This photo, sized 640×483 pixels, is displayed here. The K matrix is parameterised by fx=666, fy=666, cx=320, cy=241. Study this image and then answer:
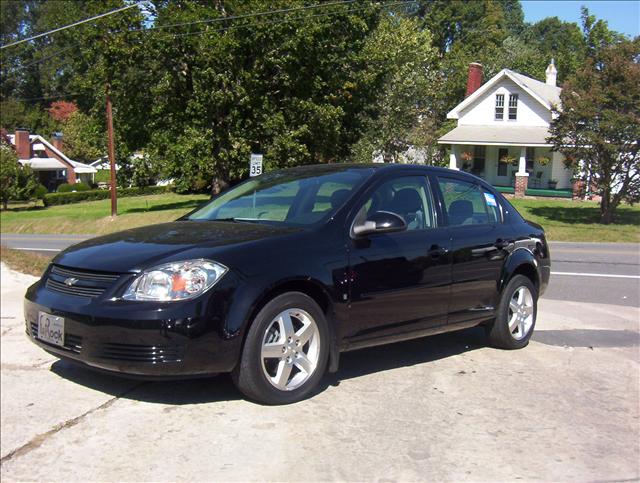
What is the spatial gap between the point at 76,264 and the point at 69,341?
0.53 metres

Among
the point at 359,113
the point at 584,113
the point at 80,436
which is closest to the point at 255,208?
the point at 80,436

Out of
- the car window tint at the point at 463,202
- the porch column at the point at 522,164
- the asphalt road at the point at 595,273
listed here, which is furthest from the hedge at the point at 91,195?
the car window tint at the point at 463,202

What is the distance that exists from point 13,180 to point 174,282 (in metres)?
42.8

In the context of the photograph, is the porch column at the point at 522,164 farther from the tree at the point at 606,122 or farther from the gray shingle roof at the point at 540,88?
the tree at the point at 606,122

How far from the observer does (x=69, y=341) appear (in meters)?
4.23

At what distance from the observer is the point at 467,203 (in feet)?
19.5

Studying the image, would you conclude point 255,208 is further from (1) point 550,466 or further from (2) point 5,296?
(2) point 5,296

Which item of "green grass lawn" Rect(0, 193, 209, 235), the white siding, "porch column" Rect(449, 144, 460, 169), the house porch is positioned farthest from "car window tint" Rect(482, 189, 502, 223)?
"porch column" Rect(449, 144, 460, 169)

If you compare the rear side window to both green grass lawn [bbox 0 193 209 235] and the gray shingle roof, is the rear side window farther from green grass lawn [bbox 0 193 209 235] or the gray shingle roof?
the gray shingle roof

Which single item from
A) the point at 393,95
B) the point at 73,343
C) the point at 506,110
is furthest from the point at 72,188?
the point at 73,343

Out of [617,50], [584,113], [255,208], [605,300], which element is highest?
[617,50]

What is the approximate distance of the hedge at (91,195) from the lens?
4775 centimetres

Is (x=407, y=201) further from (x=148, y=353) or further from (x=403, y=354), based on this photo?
(x=148, y=353)

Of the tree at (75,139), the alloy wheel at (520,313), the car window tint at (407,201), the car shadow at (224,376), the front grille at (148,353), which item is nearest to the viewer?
the front grille at (148,353)
